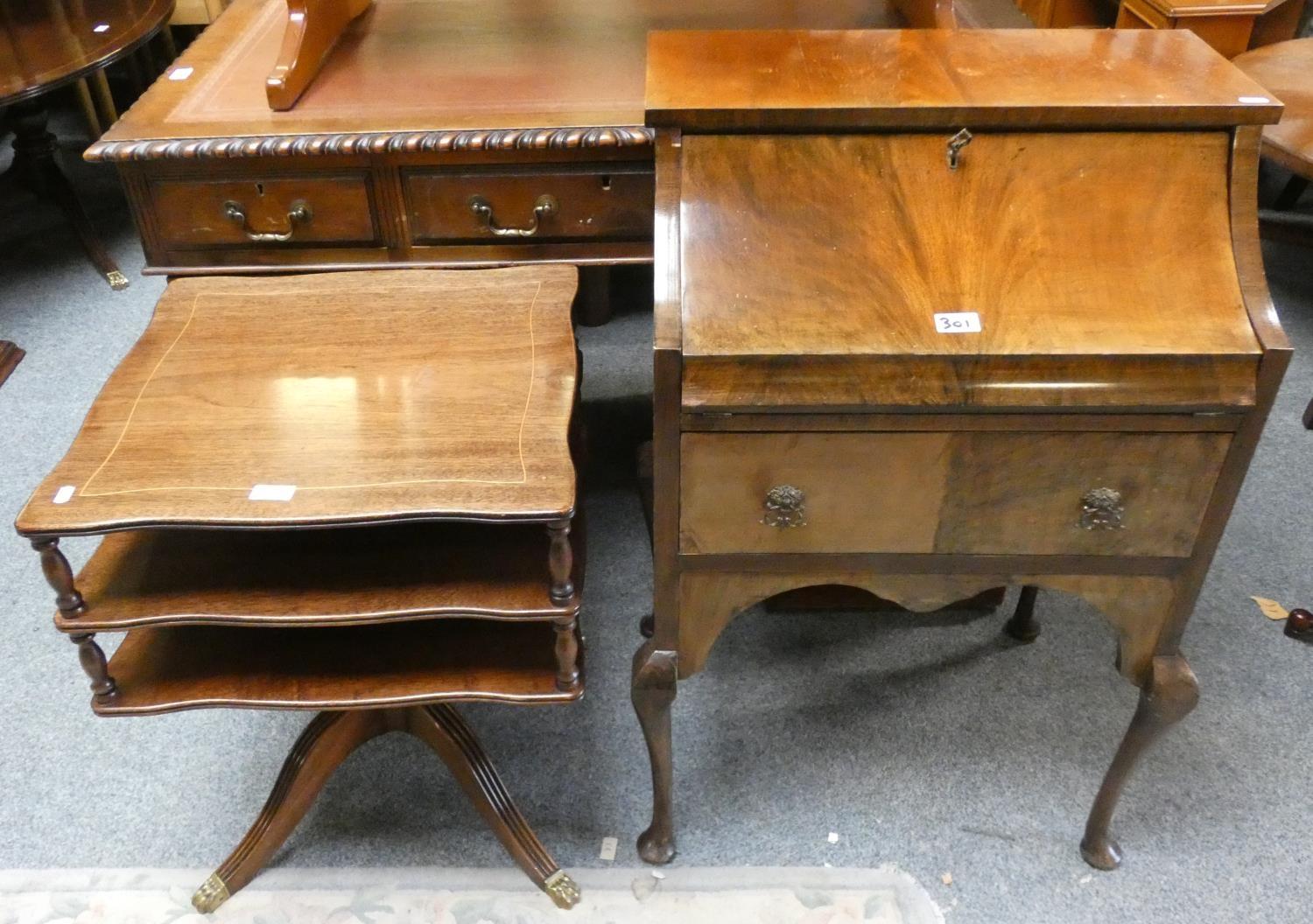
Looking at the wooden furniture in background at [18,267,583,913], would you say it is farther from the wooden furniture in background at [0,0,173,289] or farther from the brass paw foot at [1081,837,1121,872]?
the wooden furniture in background at [0,0,173,289]

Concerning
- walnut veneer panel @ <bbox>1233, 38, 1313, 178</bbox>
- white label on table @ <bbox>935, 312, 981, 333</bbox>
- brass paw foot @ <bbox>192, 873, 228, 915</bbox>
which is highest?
white label on table @ <bbox>935, 312, 981, 333</bbox>

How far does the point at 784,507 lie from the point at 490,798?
1.98ft

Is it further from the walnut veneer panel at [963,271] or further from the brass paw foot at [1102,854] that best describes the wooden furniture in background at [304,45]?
the brass paw foot at [1102,854]

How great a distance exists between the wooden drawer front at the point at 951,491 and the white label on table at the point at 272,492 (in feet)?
1.33

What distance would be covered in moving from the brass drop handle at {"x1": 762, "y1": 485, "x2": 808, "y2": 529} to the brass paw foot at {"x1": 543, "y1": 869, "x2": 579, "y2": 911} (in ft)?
2.00

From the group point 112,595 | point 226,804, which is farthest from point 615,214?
point 226,804

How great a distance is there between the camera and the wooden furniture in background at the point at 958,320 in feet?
3.54

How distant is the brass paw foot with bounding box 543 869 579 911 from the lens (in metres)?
1.45

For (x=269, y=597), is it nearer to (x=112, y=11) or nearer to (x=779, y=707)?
(x=779, y=707)

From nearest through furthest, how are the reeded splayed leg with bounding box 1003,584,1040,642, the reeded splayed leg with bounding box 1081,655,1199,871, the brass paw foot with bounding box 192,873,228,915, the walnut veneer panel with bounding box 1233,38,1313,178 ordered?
the reeded splayed leg with bounding box 1081,655,1199,871
the brass paw foot with bounding box 192,873,228,915
the reeded splayed leg with bounding box 1003,584,1040,642
the walnut veneer panel with bounding box 1233,38,1313,178

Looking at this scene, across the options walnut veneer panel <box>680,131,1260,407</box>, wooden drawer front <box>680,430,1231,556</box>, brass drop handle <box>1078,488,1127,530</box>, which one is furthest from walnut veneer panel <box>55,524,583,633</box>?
brass drop handle <box>1078,488,1127,530</box>

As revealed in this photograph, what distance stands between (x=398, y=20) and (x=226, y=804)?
1.32 meters

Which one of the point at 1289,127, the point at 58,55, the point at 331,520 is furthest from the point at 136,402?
the point at 1289,127

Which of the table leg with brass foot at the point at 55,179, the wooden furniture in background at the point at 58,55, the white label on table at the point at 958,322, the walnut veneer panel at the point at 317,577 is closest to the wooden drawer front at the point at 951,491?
the white label on table at the point at 958,322
